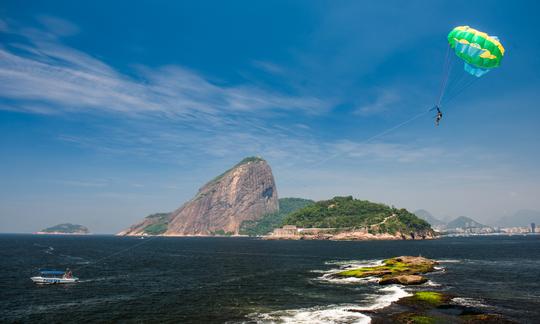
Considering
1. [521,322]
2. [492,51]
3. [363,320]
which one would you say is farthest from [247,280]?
[492,51]

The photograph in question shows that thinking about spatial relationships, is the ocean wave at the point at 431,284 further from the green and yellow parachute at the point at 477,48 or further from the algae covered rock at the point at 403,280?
the green and yellow parachute at the point at 477,48

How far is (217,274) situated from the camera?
8531cm

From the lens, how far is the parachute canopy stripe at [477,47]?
4147cm

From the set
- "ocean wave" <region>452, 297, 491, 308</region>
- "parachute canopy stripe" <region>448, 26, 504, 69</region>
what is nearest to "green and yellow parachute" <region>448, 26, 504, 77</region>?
"parachute canopy stripe" <region>448, 26, 504, 69</region>

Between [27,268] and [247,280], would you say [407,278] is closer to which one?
[247,280]


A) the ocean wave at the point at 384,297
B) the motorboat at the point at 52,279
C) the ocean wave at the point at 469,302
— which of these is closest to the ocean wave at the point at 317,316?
the ocean wave at the point at 384,297

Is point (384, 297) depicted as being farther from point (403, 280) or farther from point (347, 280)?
point (347, 280)

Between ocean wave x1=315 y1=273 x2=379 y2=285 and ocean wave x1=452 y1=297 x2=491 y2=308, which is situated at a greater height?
ocean wave x1=315 y1=273 x2=379 y2=285

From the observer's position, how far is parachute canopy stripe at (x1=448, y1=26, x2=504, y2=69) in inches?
1633

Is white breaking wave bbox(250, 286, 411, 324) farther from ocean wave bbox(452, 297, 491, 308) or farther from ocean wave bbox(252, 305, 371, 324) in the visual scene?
ocean wave bbox(452, 297, 491, 308)

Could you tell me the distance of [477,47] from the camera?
139 feet

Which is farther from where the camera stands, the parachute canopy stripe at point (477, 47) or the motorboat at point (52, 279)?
the motorboat at point (52, 279)

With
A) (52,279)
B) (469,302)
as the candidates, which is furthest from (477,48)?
(52,279)

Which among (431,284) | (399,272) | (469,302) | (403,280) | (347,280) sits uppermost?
(399,272)
